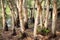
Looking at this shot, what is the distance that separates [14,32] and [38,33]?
8.32ft

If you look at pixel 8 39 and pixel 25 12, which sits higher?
pixel 25 12

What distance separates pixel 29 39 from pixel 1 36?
3.23 metres

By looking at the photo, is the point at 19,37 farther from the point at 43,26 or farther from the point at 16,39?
the point at 43,26

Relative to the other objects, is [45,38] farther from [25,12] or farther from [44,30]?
[25,12]

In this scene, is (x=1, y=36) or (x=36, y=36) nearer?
(x=36, y=36)

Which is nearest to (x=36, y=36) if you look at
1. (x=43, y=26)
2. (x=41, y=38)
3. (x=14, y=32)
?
(x=41, y=38)

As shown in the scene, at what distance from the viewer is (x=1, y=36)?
48.4ft

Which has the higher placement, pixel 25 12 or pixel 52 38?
pixel 25 12

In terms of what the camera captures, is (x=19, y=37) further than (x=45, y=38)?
Yes

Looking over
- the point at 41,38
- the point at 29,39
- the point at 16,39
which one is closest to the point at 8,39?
the point at 16,39

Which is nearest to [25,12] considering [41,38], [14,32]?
[14,32]

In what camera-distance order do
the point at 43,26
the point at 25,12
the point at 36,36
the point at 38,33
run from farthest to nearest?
the point at 25,12 → the point at 43,26 → the point at 38,33 → the point at 36,36

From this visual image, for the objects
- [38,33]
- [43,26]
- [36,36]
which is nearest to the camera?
[36,36]

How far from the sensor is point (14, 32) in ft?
48.1
